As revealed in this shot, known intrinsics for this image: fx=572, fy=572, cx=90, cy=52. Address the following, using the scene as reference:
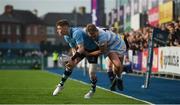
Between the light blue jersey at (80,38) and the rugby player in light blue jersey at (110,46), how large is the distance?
0.45 feet

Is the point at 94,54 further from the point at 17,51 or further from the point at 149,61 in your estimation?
the point at 17,51

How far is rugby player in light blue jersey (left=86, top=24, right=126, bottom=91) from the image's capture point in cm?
1280

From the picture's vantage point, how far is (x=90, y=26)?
500 inches

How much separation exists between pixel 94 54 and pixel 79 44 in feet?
1.52

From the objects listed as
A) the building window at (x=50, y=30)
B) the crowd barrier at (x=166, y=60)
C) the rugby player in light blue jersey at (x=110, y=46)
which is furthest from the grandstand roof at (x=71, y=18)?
the rugby player in light blue jersey at (x=110, y=46)

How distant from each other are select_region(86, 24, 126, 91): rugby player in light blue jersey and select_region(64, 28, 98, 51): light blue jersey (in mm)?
138

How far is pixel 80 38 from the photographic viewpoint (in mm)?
12781

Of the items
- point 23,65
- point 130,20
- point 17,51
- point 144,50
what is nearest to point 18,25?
point 17,51

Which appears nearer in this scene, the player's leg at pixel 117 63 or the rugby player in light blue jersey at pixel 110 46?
the rugby player in light blue jersey at pixel 110 46

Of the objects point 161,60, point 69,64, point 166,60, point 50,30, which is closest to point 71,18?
point 50,30

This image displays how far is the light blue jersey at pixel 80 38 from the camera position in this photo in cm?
1280

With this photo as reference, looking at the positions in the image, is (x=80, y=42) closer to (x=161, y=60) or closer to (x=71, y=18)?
(x=161, y=60)

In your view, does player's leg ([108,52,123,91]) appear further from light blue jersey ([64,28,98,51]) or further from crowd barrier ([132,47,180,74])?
crowd barrier ([132,47,180,74])

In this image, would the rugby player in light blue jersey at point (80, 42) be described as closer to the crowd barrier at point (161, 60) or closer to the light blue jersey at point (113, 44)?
the light blue jersey at point (113, 44)
